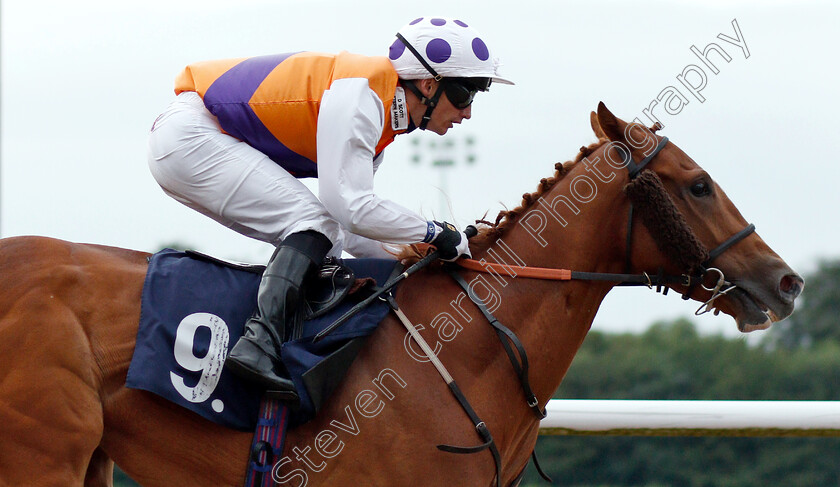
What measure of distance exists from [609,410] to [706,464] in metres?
25.6

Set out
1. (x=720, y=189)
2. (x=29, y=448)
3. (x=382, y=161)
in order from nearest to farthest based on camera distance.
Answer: (x=29, y=448) → (x=720, y=189) → (x=382, y=161)

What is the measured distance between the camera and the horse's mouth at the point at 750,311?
363 cm

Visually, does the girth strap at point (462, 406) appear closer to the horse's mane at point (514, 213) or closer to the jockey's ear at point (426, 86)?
the horse's mane at point (514, 213)

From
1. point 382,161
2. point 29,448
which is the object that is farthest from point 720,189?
point 29,448

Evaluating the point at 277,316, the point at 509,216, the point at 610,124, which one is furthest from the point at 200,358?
the point at 610,124

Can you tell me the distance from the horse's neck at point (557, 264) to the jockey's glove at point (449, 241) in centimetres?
18

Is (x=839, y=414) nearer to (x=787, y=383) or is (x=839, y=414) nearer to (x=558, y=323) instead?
(x=558, y=323)

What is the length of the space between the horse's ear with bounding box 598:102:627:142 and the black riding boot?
50.6 inches

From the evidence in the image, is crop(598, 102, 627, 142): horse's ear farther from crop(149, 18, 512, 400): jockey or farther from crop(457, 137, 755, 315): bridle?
crop(149, 18, 512, 400): jockey

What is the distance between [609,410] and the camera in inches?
185

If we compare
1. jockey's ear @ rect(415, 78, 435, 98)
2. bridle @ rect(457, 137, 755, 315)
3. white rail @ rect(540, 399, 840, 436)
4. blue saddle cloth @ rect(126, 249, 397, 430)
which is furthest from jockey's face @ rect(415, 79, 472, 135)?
white rail @ rect(540, 399, 840, 436)

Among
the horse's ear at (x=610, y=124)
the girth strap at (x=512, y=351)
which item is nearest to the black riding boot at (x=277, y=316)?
the girth strap at (x=512, y=351)

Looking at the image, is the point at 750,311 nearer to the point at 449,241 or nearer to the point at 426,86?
the point at 449,241

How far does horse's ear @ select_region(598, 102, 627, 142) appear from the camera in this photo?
3.75 m
